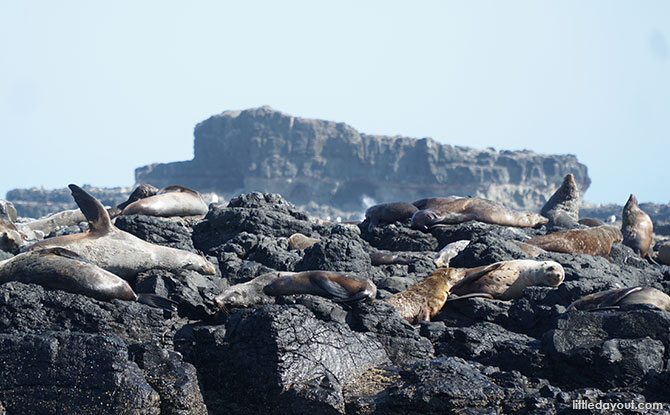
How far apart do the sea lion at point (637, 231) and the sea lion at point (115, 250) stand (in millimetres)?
9957

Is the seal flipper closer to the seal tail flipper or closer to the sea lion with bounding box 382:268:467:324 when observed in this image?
the seal tail flipper

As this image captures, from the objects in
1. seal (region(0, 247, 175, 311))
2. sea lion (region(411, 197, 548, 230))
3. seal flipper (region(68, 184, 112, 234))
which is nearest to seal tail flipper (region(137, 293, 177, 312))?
seal (region(0, 247, 175, 311))

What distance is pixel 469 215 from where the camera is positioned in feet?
43.4

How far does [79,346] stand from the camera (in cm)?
601

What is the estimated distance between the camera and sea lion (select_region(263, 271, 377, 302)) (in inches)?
304

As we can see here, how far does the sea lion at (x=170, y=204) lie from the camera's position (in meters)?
13.1

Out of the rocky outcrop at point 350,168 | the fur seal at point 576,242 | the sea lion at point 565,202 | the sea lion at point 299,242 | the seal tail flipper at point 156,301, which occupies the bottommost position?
the rocky outcrop at point 350,168

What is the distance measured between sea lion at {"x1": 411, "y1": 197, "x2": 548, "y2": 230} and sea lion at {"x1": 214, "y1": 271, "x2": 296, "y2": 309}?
4.93m

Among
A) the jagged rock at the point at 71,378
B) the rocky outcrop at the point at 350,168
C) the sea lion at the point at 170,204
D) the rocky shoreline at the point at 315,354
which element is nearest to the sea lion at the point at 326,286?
the rocky shoreline at the point at 315,354

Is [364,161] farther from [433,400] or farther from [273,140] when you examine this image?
[433,400]

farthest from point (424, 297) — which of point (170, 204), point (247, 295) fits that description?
point (170, 204)

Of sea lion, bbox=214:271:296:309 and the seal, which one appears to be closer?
the seal

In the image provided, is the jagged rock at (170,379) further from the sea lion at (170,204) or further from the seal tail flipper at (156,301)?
the sea lion at (170,204)

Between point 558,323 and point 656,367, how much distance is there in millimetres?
958
